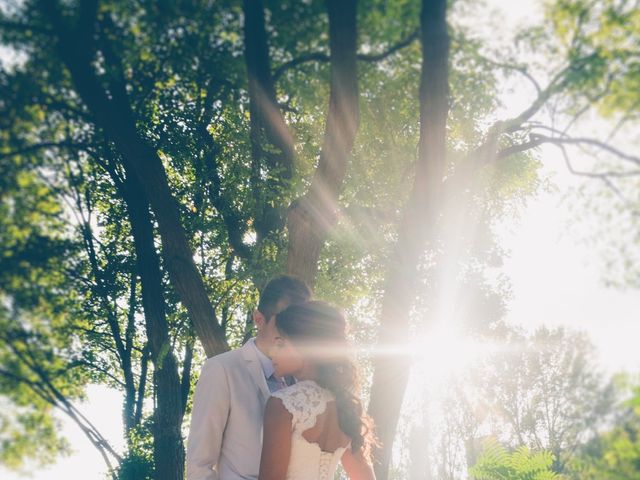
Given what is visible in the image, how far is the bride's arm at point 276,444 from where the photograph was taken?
319 cm

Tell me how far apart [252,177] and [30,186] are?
145 inches

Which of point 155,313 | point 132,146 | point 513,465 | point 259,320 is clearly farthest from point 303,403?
point 513,465

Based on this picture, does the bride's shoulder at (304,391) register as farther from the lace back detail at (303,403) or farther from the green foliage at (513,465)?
the green foliage at (513,465)

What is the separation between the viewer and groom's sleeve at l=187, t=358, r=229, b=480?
11.3 ft

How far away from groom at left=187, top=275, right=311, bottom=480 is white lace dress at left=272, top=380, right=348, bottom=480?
0.42 metres

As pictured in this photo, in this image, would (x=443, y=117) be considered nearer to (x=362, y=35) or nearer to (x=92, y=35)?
(x=362, y=35)

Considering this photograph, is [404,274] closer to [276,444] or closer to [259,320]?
[259,320]

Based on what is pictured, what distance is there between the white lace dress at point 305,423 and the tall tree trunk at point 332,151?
92.2 inches

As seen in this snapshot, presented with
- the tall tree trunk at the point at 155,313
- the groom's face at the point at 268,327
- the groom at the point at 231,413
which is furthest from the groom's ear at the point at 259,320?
the tall tree trunk at the point at 155,313

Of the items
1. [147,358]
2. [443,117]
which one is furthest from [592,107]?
[147,358]

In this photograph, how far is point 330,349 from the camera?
3.60 metres

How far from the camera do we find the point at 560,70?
4539 mm

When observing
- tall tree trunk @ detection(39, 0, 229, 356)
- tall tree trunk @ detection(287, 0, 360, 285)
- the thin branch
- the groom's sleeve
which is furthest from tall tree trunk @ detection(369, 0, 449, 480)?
the thin branch

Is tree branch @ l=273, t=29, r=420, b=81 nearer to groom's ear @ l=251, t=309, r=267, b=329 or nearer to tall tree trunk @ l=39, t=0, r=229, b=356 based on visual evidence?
tall tree trunk @ l=39, t=0, r=229, b=356
